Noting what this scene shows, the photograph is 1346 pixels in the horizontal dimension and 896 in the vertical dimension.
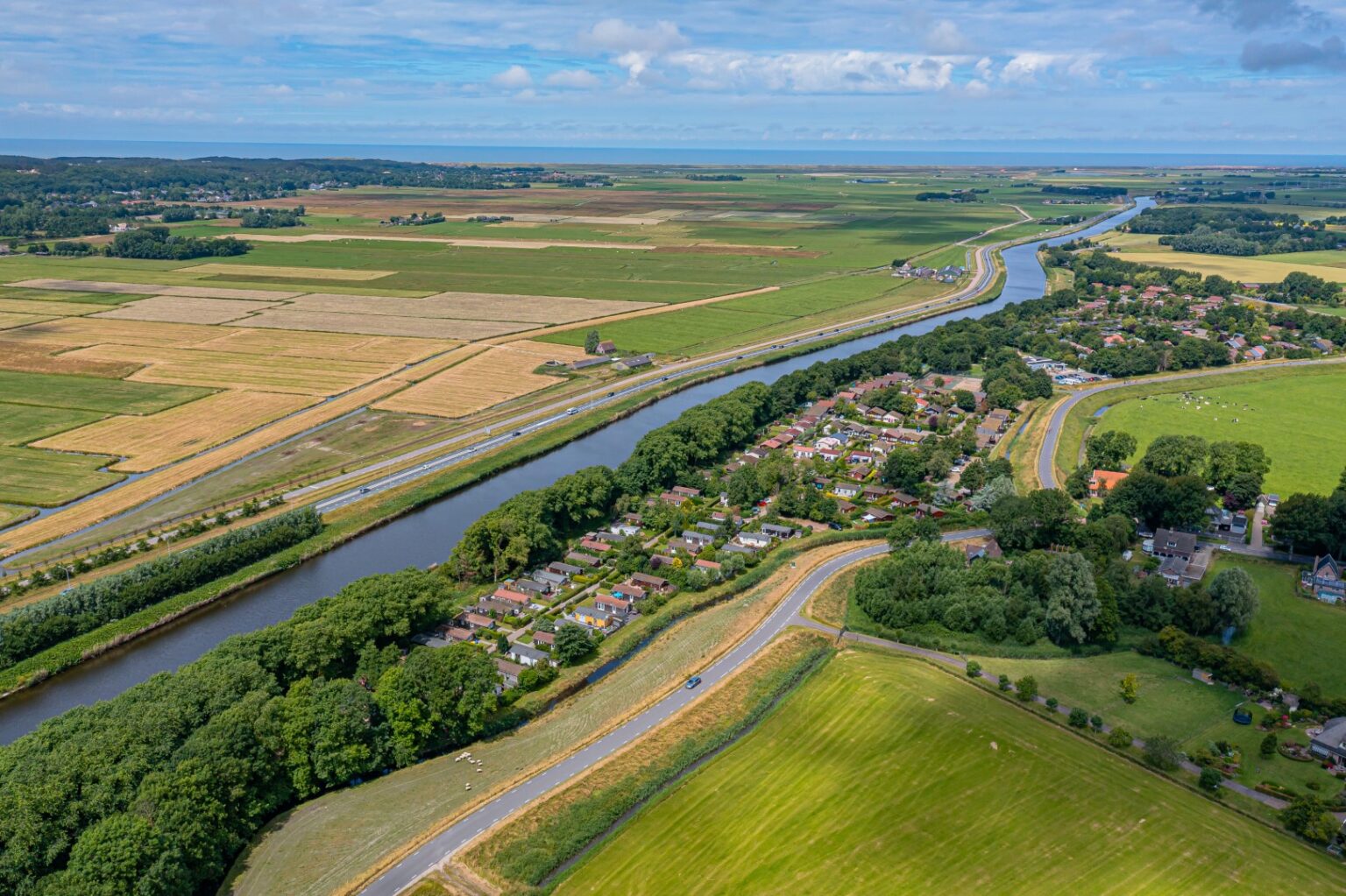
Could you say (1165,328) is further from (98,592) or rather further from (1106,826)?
(98,592)

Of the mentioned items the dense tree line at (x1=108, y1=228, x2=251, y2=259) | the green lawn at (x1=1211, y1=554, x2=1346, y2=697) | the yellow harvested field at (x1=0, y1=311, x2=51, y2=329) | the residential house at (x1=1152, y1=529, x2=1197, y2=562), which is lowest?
the green lawn at (x1=1211, y1=554, x2=1346, y2=697)

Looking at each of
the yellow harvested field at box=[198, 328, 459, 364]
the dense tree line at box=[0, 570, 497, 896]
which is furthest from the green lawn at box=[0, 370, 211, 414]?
the dense tree line at box=[0, 570, 497, 896]

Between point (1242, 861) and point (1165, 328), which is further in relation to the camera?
point (1165, 328)

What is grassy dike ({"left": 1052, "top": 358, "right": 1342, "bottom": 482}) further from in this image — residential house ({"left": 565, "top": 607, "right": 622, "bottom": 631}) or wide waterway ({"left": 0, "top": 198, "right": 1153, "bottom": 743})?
residential house ({"left": 565, "top": 607, "right": 622, "bottom": 631})

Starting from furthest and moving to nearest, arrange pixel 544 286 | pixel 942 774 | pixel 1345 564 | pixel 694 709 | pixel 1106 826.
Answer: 1. pixel 544 286
2. pixel 1345 564
3. pixel 694 709
4. pixel 942 774
5. pixel 1106 826

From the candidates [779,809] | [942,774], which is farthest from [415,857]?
[942,774]

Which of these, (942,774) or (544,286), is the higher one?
(544,286)

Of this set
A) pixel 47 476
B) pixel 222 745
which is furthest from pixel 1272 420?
pixel 47 476
